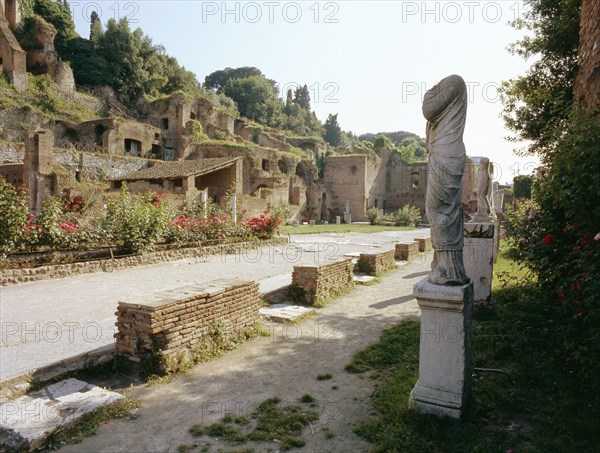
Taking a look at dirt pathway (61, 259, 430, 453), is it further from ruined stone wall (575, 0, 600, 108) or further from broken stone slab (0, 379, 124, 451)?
ruined stone wall (575, 0, 600, 108)

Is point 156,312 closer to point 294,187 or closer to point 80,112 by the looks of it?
point 294,187

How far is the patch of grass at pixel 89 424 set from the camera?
9.71 ft

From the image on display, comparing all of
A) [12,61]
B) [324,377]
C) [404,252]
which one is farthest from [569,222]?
[12,61]

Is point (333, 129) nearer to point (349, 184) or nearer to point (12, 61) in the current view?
point (349, 184)

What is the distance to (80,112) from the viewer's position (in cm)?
3684

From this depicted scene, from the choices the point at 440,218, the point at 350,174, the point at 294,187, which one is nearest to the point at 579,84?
the point at 440,218

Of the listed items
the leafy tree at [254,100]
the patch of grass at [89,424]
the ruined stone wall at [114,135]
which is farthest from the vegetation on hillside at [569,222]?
the leafy tree at [254,100]

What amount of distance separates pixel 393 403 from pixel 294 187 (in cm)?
3353

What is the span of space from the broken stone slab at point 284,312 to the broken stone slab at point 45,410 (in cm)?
310

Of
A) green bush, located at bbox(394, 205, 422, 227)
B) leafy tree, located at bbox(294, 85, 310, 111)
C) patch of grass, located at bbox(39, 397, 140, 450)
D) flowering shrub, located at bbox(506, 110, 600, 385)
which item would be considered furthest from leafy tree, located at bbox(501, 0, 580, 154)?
leafy tree, located at bbox(294, 85, 310, 111)

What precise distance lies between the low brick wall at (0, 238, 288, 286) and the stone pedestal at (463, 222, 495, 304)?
8473 millimetres

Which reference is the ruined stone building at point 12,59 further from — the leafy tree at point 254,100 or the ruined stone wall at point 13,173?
the leafy tree at point 254,100

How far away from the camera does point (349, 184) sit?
43.4 metres

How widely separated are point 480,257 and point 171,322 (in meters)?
5.09
